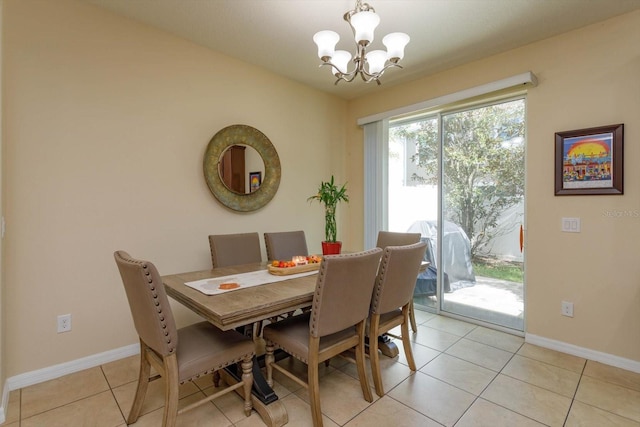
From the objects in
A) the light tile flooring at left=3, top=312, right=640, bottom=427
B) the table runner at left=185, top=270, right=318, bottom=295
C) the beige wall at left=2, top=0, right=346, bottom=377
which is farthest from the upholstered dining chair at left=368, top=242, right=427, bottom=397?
the beige wall at left=2, top=0, right=346, bottom=377

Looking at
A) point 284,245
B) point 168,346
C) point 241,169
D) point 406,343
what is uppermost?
point 241,169

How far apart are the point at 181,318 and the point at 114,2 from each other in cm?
253

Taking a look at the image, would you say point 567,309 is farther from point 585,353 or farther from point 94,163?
point 94,163

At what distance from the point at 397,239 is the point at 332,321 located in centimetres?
158

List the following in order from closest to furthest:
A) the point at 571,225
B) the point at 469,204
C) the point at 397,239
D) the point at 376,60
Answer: the point at 376,60
the point at 571,225
the point at 397,239
the point at 469,204

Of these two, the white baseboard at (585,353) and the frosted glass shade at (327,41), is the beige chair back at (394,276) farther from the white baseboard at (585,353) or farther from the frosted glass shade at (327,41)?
the white baseboard at (585,353)

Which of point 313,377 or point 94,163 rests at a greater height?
point 94,163

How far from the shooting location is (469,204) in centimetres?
326

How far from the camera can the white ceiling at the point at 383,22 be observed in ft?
7.38

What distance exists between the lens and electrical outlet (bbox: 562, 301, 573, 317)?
260cm

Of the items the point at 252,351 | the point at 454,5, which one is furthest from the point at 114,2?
the point at 252,351

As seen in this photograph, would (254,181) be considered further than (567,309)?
Yes

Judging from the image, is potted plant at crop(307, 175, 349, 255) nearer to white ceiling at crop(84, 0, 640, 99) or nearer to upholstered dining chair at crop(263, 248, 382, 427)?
upholstered dining chair at crop(263, 248, 382, 427)

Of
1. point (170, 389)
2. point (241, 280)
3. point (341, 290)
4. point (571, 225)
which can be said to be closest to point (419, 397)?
point (341, 290)
